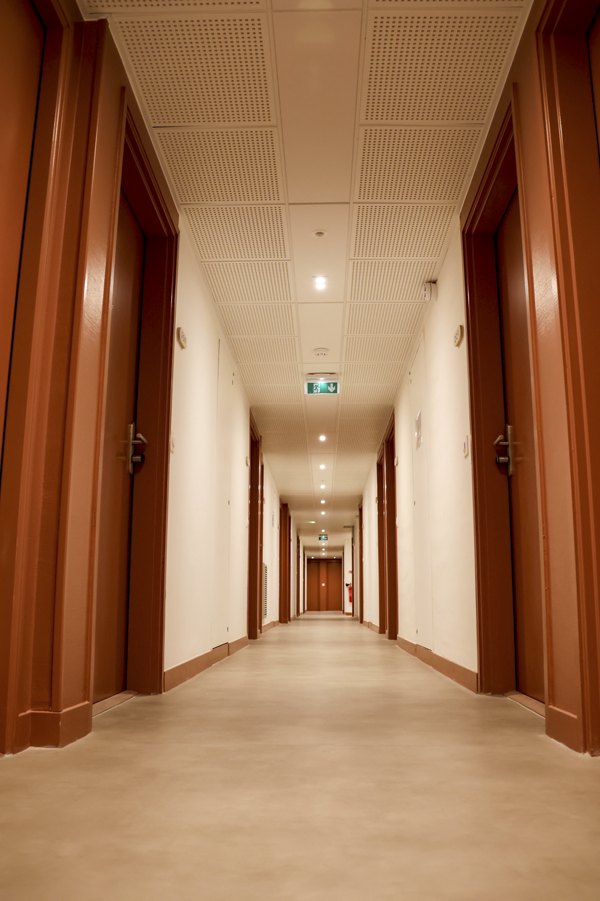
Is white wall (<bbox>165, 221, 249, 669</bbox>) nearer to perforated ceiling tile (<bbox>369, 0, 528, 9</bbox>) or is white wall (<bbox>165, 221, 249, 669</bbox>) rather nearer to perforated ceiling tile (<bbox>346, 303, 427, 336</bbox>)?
perforated ceiling tile (<bbox>346, 303, 427, 336</bbox>)

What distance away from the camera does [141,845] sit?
1232 mm

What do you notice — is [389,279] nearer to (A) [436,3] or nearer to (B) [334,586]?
(A) [436,3]

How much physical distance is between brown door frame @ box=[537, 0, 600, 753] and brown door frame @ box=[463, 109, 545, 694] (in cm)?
69

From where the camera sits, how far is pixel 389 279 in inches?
189

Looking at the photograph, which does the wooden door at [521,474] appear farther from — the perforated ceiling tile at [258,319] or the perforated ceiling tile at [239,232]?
the perforated ceiling tile at [258,319]

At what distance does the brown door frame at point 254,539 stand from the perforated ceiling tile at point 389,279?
11.3 ft

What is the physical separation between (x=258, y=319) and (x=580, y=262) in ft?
11.9

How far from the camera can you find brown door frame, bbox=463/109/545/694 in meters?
3.28

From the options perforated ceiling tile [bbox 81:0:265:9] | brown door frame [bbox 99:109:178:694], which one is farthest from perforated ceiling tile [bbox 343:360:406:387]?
perforated ceiling tile [bbox 81:0:265:9]

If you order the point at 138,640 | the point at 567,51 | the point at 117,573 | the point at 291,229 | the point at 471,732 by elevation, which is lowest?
the point at 471,732

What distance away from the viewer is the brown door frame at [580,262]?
1.97 m

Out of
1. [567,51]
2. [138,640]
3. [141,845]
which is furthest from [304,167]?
[141,845]

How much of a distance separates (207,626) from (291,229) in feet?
9.16

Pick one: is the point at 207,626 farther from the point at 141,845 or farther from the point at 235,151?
the point at 141,845
